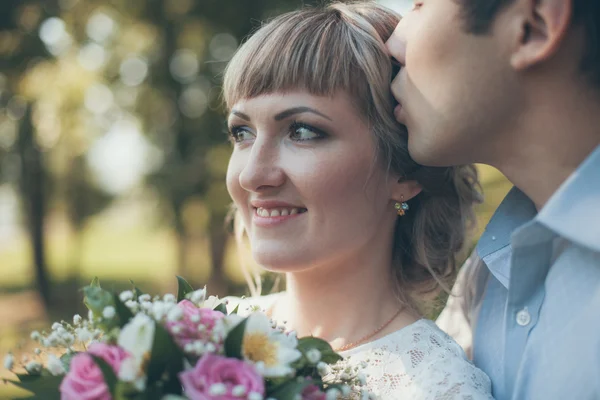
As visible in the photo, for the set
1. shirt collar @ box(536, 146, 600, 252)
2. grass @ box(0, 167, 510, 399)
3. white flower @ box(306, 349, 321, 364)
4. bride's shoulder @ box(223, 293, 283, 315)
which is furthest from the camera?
grass @ box(0, 167, 510, 399)

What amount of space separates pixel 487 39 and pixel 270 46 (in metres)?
0.92

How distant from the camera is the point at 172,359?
69.0 inches

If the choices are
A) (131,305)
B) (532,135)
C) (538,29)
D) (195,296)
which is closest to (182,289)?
(195,296)

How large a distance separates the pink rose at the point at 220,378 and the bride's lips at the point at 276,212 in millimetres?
937

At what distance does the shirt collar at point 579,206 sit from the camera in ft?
6.61

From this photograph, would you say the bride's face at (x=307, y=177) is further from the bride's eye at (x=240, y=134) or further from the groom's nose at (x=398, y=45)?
the groom's nose at (x=398, y=45)

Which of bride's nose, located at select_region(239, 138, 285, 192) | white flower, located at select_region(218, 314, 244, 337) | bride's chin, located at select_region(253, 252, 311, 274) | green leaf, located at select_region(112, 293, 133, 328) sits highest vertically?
bride's nose, located at select_region(239, 138, 285, 192)

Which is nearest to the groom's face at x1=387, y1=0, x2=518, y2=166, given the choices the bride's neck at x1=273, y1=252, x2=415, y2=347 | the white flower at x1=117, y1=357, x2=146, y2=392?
the bride's neck at x1=273, y1=252, x2=415, y2=347

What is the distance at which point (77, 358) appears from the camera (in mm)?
1782

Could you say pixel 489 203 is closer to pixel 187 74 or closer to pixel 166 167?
pixel 166 167

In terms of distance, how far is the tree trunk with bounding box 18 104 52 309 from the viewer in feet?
53.1

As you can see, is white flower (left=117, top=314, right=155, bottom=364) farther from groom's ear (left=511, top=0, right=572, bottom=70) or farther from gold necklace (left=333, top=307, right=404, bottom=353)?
groom's ear (left=511, top=0, right=572, bottom=70)

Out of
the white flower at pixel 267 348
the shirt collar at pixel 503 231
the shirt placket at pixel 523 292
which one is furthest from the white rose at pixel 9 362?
the shirt collar at pixel 503 231

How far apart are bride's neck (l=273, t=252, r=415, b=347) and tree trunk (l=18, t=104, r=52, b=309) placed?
48.6 feet
